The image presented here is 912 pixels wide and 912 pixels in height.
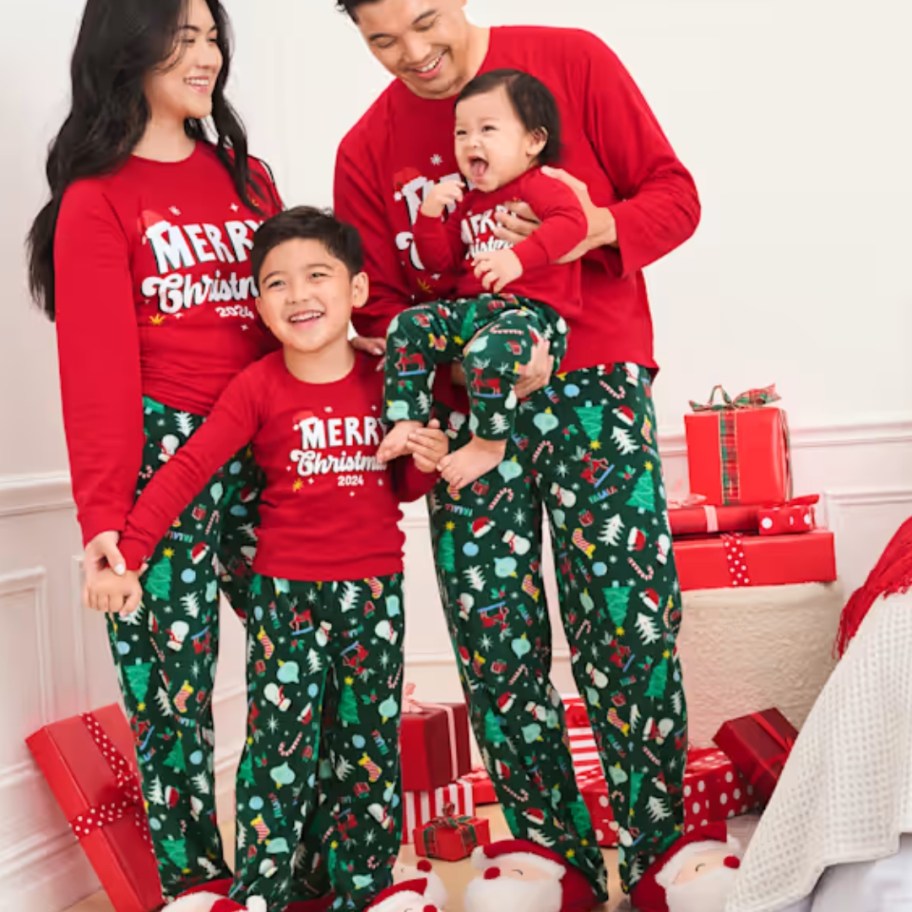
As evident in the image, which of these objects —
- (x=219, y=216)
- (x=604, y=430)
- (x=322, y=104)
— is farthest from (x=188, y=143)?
(x=322, y=104)

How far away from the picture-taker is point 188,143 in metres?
2.16

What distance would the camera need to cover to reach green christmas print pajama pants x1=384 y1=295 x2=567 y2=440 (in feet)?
6.16

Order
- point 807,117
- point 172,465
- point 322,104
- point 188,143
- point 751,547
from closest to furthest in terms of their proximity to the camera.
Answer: point 172,465
point 188,143
point 751,547
point 807,117
point 322,104

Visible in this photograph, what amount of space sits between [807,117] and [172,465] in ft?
6.65

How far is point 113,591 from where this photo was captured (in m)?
1.96

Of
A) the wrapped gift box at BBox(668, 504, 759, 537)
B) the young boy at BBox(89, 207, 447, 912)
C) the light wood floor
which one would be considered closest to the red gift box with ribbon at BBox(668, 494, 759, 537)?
the wrapped gift box at BBox(668, 504, 759, 537)

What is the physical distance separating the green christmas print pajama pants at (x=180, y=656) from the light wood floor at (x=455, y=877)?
16.9 inches

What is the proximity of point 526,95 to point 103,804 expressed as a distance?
1435mm

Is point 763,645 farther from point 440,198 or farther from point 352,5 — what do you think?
point 352,5

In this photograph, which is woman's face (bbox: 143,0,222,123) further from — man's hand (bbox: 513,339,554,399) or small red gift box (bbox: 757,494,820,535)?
small red gift box (bbox: 757,494,820,535)

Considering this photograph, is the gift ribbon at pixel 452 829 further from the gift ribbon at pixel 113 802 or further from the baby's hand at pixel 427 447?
the baby's hand at pixel 427 447

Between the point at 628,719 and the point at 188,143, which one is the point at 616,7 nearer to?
the point at 188,143

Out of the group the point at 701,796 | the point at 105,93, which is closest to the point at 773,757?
the point at 701,796

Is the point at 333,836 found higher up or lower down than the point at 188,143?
lower down
